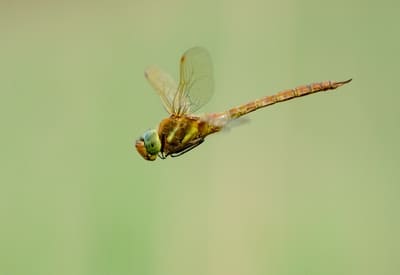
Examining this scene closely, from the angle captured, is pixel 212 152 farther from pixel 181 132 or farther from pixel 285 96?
pixel 181 132

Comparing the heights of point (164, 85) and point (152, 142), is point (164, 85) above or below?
above

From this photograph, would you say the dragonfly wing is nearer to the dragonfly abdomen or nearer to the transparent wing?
the transparent wing

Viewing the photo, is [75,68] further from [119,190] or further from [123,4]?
[119,190]

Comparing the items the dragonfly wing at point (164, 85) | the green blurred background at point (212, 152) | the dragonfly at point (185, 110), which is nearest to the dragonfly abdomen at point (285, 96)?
the dragonfly at point (185, 110)

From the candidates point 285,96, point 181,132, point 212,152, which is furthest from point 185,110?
point 212,152

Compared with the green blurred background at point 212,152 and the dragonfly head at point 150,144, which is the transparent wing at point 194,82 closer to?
the dragonfly head at point 150,144

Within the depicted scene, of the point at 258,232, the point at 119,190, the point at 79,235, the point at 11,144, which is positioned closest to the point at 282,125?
the point at 258,232
